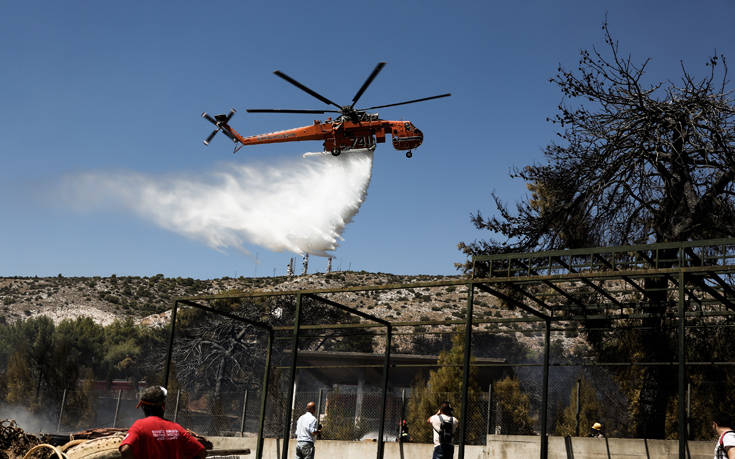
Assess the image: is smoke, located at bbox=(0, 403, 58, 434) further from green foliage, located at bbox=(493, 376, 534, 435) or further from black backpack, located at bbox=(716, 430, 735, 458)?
black backpack, located at bbox=(716, 430, 735, 458)

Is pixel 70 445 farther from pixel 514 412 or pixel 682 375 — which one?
pixel 514 412

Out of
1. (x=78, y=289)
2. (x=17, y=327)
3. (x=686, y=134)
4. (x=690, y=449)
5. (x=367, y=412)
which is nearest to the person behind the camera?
(x=690, y=449)

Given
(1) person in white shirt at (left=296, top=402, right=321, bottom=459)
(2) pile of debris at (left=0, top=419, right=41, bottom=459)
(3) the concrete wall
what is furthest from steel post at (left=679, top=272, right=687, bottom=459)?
(2) pile of debris at (left=0, top=419, right=41, bottom=459)

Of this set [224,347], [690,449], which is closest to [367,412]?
[224,347]

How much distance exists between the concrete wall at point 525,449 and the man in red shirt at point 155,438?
11.4 m

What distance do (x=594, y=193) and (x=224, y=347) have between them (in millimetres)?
35116

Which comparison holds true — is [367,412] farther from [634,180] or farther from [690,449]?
[690,449]

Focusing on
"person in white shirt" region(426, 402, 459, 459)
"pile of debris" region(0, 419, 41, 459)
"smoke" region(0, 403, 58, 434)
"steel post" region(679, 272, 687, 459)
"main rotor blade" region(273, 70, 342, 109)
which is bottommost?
"smoke" region(0, 403, 58, 434)

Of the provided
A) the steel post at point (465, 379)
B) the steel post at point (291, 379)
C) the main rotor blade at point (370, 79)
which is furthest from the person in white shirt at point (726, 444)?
the main rotor blade at point (370, 79)

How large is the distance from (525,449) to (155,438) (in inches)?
469

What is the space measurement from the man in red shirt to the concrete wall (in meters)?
11.4

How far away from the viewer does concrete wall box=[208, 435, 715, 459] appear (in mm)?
15125

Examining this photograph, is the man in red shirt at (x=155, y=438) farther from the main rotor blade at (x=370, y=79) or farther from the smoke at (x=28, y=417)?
the smoke at (x=28, y=417)

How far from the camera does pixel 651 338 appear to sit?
24.8 m
